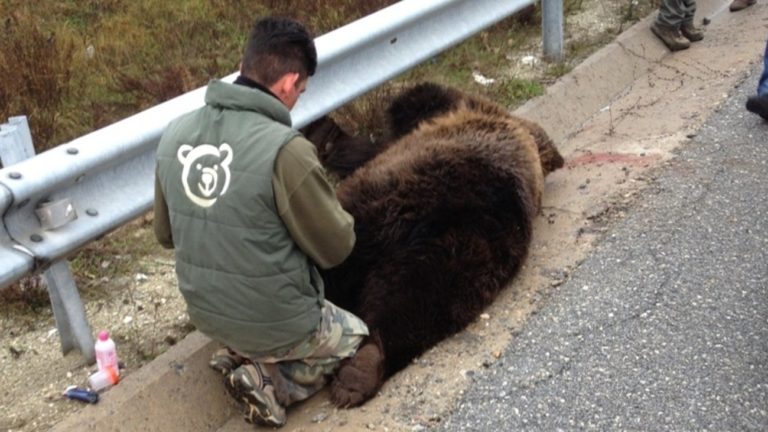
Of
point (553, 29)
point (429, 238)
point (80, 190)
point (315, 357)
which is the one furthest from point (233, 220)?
point (553, 29)

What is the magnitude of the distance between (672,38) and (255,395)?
582cm

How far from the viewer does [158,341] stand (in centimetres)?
430

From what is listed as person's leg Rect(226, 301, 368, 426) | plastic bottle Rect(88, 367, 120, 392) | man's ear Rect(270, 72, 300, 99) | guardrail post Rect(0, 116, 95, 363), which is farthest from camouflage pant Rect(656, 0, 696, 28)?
plastic bottle Rect(88, 367, 120, 392)

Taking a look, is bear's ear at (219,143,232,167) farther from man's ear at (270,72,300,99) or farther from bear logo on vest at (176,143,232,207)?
man's ear at (270,72,300,99)

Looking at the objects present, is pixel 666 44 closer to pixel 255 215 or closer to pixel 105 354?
pixel 255 215

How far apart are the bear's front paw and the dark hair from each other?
1.24 m

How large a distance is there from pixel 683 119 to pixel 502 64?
1715 mm

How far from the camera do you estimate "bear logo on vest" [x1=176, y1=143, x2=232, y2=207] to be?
11.7ft

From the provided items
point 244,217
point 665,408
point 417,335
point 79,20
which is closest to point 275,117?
point 244,217

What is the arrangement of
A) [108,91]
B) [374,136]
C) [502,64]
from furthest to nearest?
[502,64], [108,91], [374,136]

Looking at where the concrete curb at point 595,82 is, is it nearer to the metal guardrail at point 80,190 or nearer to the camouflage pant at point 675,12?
the camouflage pant at point 675,12

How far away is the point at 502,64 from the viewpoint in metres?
7.67

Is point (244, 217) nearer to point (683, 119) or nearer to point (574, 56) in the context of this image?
point (683, 119)

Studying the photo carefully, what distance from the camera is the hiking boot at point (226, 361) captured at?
3.95 meters
